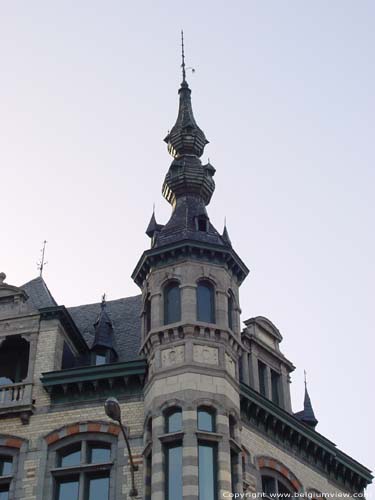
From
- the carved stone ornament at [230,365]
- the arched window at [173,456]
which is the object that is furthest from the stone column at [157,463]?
the carved stone ornament at [230,365]

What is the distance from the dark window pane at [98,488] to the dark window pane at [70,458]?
784mm

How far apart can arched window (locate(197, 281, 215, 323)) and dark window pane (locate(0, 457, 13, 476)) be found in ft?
25.3

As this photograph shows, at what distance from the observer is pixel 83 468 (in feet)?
103

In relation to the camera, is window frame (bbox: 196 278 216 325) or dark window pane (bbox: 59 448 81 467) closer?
dark window pane (bbox: 59 448 81 467)

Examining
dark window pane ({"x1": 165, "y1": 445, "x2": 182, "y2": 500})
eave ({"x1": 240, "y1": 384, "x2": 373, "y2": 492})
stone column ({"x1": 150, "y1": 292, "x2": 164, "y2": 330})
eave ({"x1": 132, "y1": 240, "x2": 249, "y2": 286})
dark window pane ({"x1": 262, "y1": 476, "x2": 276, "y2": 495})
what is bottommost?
dark window pane ({"x1": 165, "y1": 445, "x2": 182, "y2": 500})

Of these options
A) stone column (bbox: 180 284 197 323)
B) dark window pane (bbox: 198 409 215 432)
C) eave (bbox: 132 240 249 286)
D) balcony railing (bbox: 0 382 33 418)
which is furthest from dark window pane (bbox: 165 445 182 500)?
eave (bbox: 132 240 249 286)

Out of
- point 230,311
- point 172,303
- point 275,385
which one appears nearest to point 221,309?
point 230,311

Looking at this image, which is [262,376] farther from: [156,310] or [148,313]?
[156,310]

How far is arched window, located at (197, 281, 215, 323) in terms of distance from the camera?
33.6 metres

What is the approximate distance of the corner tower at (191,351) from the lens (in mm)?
30125

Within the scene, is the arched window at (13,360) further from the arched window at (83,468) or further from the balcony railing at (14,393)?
the arched window at (83,468)

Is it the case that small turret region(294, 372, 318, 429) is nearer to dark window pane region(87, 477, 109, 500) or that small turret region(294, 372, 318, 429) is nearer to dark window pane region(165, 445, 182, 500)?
dark window pane region(165, 445, 182, 500)

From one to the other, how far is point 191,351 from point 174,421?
2430 millimetres

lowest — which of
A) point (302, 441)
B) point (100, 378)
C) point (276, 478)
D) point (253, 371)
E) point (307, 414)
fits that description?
point (276, 478)
